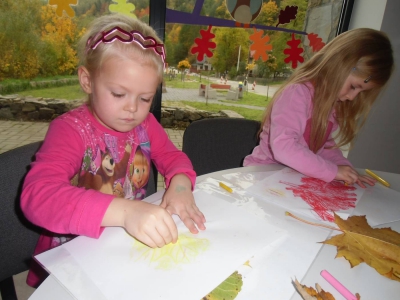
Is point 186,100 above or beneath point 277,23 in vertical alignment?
beneath

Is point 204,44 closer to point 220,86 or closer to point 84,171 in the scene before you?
point 220,86

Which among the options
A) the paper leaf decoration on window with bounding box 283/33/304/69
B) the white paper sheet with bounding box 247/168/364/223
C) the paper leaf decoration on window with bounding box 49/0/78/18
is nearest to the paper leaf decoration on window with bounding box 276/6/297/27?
the paper leaf decoration on window with bounding box 283/33/304/69

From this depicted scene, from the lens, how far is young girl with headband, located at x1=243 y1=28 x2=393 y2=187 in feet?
3.26

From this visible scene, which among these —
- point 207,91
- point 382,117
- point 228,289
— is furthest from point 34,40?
point 382,117

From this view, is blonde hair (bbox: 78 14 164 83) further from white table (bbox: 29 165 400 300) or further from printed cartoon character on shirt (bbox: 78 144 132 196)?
white table (bbox: 29 165 400 300)

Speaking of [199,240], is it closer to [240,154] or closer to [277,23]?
[240,154]

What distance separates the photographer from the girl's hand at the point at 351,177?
960 millimetres

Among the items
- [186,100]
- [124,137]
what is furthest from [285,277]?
[186,100]

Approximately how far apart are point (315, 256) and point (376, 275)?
0.10 metres

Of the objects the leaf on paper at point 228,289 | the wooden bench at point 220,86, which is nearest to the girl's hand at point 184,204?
the leaf on paper at point 228,289

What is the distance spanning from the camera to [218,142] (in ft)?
4.07

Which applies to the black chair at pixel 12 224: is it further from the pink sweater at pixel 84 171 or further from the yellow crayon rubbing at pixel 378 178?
the yellow crayon rubbing at pixel 378 178

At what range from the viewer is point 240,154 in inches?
51.5

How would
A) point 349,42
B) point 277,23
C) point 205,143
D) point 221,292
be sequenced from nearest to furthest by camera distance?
point 221,292
point 349,42
point 205,143
point 277,23
